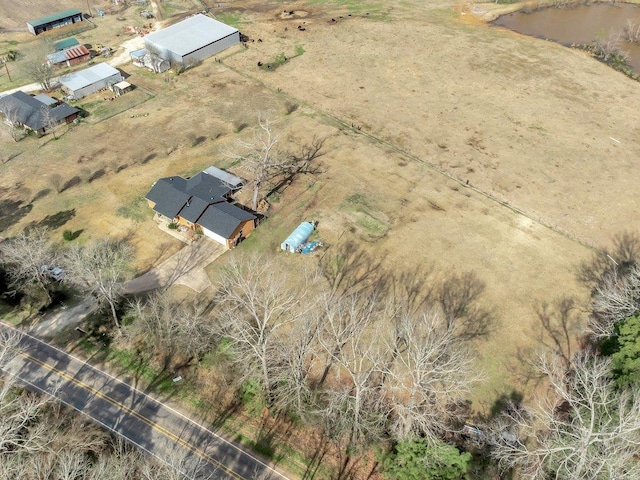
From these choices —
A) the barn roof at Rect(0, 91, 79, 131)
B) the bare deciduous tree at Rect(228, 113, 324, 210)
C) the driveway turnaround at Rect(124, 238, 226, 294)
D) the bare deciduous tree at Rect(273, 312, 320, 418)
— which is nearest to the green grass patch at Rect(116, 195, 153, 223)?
the driveway turnaround at Rect(124, 238, 226, 294)

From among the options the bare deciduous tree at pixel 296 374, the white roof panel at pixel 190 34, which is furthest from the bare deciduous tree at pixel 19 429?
the white roof panel at pixel 190 34

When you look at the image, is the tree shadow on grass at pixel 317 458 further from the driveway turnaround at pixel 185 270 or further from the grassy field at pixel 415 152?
the driveway turnaround at pixel 185 270

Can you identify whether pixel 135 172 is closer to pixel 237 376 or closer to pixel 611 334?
pixel 237 376

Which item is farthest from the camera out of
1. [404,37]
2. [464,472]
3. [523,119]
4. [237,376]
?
[404,37]

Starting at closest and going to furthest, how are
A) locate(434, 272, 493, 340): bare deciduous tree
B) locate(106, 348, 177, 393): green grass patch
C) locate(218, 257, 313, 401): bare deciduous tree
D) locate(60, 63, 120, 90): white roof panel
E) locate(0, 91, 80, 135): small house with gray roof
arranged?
1. locate(218, 257, 313, 401): bare deciduous tree
2. locate(106, 348, 177, 393): green grass patch
3. locate(434, 272, 493, 340): bare deciduous tree
4. locate(0, 91, 80, 135): small house with gray roof
5. locate(60, 63, 120, 90): white roof panel

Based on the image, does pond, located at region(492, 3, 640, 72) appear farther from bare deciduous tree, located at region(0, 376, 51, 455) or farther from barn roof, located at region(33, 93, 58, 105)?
bare deciduous tree, located at region(0, 376, 51, 455)

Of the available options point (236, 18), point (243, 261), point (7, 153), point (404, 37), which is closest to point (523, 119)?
point (404, 37)

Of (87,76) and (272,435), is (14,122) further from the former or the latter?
(272,435)
